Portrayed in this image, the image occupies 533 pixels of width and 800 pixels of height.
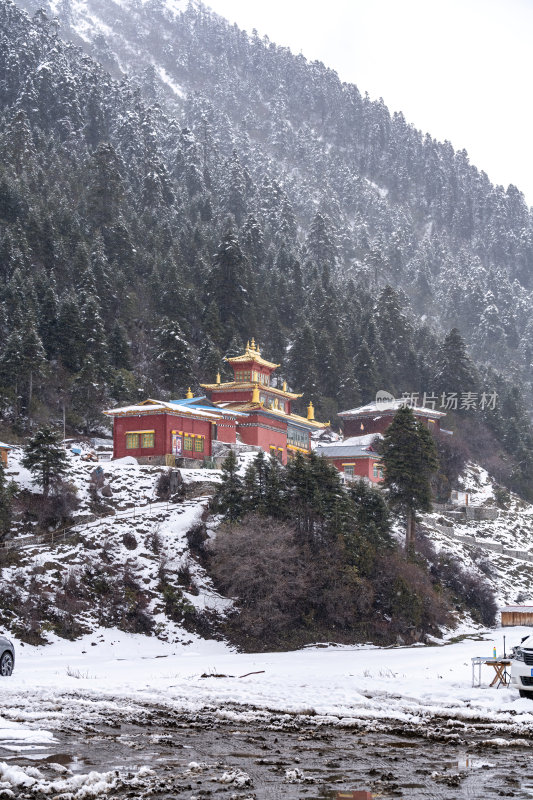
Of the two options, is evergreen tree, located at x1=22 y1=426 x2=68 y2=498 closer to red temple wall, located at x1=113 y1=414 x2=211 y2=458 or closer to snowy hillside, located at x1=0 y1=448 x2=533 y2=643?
snowy hillside, located at x1=0 y1=448 x2=533 y2=643

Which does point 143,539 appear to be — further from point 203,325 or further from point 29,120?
point 29,120

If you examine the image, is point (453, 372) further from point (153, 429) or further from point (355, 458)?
point (153, 429)

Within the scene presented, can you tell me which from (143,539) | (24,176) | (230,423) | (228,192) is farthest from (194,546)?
(228,192)

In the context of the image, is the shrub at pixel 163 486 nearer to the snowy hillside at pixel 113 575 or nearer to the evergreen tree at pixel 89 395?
the snowy hillside at pixel 113 575

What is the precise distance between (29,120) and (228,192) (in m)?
38.6

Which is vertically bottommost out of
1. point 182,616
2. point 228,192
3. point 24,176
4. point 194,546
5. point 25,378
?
point 182,616

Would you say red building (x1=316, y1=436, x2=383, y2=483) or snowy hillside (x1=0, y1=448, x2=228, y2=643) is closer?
snowy hillside (x1=0, y1=448, x2=228, y2=643)

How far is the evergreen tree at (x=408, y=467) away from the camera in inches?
2258

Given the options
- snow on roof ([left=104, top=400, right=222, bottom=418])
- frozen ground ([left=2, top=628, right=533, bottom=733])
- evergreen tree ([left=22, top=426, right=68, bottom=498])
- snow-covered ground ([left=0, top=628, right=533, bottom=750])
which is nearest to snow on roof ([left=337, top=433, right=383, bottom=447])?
snow on roof ([left=104, top=400, right=222, bottom=418])

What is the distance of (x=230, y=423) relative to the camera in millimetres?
72000

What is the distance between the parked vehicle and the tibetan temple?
135 ft

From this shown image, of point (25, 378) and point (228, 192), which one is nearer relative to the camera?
point (25, 378)

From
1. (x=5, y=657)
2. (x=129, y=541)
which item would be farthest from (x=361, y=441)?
(x=5, y=657)

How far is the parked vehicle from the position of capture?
2239cm
